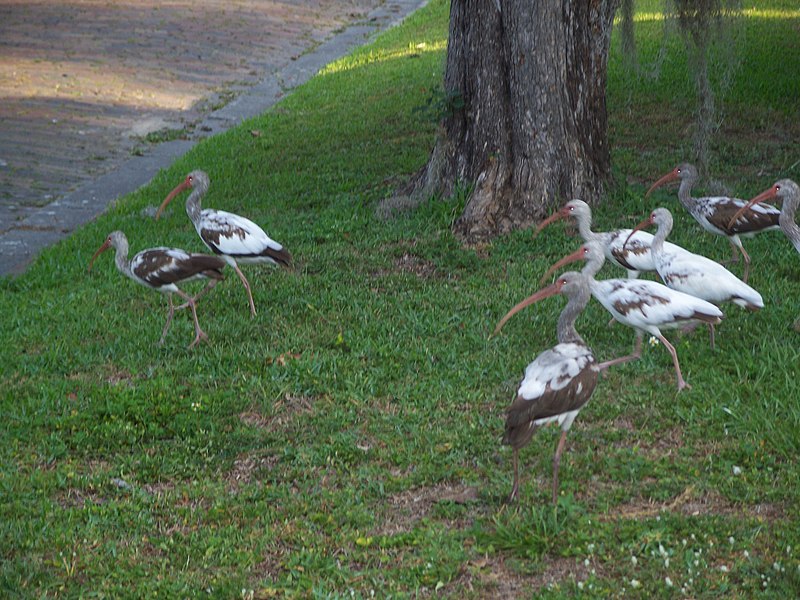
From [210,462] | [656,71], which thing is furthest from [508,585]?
[656,71]

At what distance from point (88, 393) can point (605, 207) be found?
4984 mm

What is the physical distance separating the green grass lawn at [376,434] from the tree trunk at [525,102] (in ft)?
1.17

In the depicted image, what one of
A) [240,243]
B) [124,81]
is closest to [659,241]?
[240,243]

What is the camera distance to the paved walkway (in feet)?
39.6

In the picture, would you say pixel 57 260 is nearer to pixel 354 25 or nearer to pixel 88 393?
pixel 88 393

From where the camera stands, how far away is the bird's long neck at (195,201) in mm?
8250

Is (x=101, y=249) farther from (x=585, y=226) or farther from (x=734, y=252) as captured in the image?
(x=734, y=252)

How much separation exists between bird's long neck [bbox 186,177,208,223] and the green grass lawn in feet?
2.01

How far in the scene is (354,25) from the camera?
2291cm

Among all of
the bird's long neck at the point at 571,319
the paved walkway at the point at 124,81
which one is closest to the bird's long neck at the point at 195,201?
the paved walkway at the point at 124,81

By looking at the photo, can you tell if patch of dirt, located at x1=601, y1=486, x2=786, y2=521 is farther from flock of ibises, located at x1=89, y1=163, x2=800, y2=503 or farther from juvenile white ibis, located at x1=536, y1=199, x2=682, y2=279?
juvenile white ibis, located at x1=536, y1=199, x2=682, y2=279

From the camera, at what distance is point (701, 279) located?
655 centimetres

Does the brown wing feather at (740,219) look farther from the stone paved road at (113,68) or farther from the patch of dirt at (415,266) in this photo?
the stone paved road at (113,68)

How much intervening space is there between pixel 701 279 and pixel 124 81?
1287 centimetres
